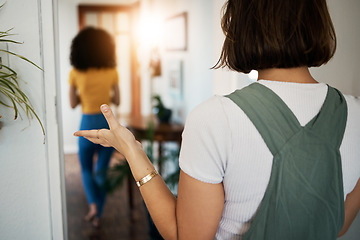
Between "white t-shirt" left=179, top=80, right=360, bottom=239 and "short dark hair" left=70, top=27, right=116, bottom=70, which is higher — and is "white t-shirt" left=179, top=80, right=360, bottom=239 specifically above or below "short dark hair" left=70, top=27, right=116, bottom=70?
below

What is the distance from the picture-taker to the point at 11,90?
3.15ft

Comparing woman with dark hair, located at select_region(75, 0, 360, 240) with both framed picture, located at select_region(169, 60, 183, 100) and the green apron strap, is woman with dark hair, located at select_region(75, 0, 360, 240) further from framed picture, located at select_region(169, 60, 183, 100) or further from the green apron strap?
framed picture, located at select_region(169, 60, 183, 100)

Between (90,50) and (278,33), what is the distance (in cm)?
217

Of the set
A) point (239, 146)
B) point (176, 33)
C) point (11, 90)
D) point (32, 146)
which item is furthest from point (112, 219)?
point (239, 146)

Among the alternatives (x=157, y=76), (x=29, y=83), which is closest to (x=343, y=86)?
(x=29, y=83)

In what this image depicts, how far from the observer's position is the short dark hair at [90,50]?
261cm

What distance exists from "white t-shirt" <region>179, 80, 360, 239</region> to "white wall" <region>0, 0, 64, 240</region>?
1.84 feet

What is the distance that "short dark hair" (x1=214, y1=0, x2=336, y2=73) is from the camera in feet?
2.15

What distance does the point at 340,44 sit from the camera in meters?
1.33

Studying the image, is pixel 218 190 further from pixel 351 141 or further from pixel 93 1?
pixel 93 1

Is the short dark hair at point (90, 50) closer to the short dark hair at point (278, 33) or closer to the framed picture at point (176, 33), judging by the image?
the framed picture at point (176, 33)

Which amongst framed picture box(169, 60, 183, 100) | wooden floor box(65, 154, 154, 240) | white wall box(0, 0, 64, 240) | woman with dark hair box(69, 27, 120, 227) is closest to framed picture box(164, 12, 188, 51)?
framed picture box(169, 60, 183, 100)

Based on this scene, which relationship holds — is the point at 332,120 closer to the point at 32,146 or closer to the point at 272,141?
the point at 272,141

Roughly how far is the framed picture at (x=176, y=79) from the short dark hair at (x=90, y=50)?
32.0 inches
